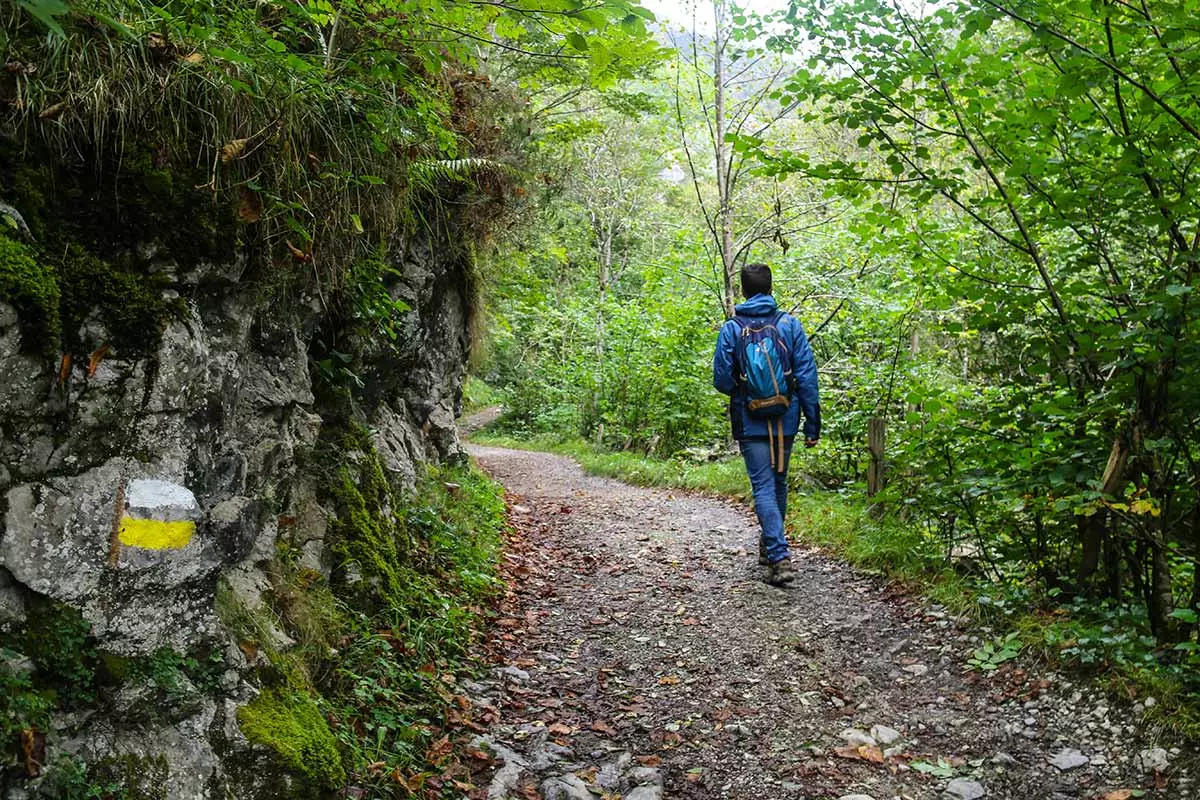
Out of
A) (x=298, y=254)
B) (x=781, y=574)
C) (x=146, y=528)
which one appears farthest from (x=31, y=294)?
(x=781, y=574)

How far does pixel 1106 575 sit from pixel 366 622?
14.9 feet

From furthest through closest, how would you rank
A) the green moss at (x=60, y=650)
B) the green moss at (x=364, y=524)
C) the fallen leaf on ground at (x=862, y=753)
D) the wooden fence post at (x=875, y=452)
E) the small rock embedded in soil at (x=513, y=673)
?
the wooden fence post at (x=875, y=452)
the small rock embedded in soil at (x=513, y=673)
the green moss at (x=364, y=524)
the fallen leaf on ground at (x=862, y=753)
the green moss at (x=60, y=650)

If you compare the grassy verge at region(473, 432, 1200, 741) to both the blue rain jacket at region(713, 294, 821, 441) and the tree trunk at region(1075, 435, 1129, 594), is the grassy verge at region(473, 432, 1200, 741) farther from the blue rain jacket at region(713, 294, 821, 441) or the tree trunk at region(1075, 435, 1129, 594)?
the blue rain jacket at region(713, 294, 821, 441)

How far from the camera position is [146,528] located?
281 cm

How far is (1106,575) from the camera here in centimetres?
459

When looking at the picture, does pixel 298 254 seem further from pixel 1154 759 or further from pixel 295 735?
pixel 1154 759

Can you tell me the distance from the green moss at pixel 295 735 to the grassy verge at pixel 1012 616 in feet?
12.2

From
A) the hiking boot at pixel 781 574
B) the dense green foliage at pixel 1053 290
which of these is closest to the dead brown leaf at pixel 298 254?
the dense green foliage at pixel 1053 290

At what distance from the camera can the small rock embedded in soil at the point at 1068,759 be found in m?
3.53

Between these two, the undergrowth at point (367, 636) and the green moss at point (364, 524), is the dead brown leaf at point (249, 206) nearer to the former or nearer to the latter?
the undergrowth at point (367, 636)

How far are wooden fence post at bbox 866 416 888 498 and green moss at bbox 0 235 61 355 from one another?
664 centimetres

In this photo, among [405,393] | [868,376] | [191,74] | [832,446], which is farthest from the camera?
[832,446]

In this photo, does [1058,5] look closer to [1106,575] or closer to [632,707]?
[1106,575]

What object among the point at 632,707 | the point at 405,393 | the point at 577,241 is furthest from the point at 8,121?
the point at 577,241
